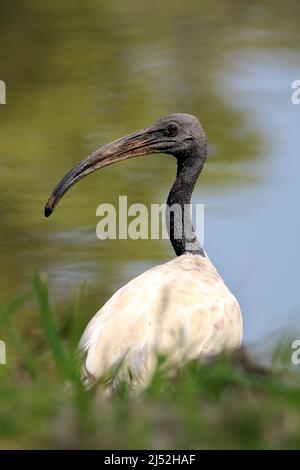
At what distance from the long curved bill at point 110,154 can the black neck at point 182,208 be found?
18 centimetres

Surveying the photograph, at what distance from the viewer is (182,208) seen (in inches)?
297

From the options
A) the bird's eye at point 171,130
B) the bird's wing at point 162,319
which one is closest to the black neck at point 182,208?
the bird's eye at point 171,130

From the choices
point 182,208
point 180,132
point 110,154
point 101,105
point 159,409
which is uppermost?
point 101,105

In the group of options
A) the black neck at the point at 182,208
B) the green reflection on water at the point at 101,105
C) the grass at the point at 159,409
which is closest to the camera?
the grass at the point at 159,409

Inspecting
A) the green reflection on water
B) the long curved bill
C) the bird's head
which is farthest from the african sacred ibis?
the green reflection on water

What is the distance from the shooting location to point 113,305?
581 centimetres

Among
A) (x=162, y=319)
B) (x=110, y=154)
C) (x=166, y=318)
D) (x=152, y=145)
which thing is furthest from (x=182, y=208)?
(x=162, y=319)

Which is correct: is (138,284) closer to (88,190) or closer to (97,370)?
(97,370)

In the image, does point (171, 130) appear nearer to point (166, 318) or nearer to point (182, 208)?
point (182, 208)

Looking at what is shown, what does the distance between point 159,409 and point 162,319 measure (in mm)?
2028

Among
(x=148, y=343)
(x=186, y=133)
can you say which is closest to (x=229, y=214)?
(x=186, y=133)

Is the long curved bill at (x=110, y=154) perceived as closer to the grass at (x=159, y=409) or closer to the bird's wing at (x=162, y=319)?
the bird's wing at (x=162, y=319)

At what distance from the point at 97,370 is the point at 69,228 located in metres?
5.23

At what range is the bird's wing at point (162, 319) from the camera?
511 cm
